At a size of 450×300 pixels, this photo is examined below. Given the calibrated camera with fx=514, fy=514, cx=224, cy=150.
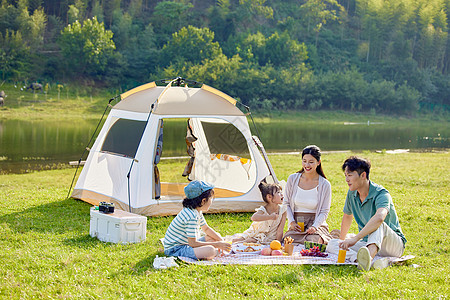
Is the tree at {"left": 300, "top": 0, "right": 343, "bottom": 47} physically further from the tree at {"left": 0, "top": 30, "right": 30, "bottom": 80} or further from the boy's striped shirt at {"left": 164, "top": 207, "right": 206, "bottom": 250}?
the boy's striped shirt at {"left": 164, "top": 207, "right": 206, "bottom": 250}

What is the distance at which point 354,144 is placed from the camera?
22.6 metres

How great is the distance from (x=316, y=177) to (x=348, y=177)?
876 millimetres

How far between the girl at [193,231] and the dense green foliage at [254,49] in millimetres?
37646

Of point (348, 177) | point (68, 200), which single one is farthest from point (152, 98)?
point (348, 177)

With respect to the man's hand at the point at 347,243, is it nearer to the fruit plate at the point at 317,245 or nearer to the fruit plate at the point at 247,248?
the fruit plate at the point at 317,245

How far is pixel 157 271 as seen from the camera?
4430 millimetres

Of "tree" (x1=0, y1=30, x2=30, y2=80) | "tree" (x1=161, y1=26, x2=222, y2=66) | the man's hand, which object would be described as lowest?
the man's hand

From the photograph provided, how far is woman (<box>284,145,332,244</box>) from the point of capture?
5391 mm

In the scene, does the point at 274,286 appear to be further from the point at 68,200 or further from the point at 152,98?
the point at 68,200

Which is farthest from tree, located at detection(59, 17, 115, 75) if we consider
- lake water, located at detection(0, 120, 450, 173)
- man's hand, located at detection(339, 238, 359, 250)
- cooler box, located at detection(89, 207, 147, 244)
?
man's hand, located at detection(339, 238, 359, 250)

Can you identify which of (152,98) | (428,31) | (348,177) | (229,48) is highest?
(428,31)

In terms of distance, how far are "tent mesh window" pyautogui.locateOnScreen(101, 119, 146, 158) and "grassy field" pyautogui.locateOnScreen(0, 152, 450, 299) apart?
999 millimetres

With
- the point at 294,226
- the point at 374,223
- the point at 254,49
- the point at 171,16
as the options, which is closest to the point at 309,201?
the point at 294,226

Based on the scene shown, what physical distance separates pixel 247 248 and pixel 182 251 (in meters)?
0.76
